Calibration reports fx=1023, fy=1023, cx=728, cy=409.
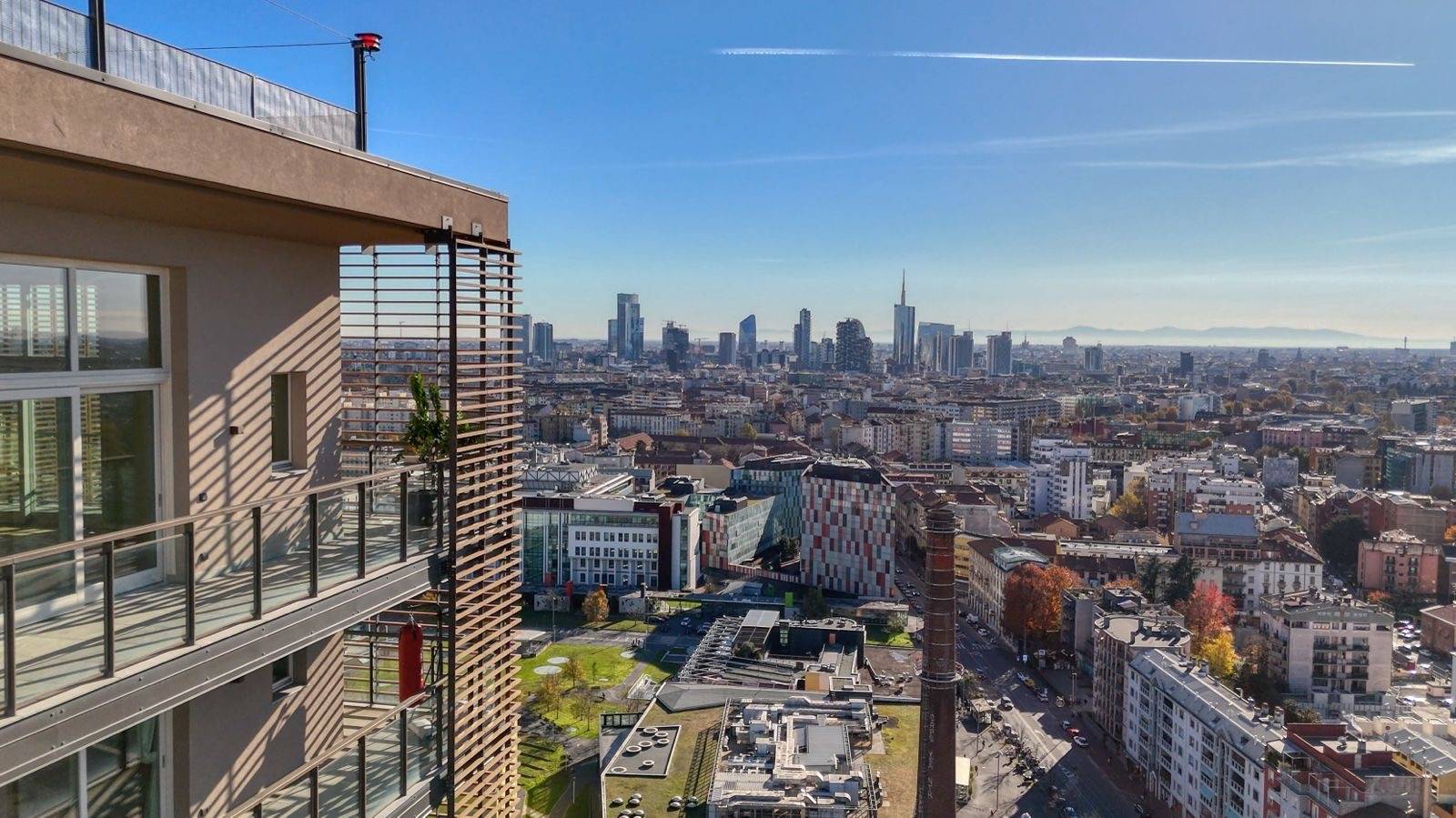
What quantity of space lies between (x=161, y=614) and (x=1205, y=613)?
26113 millimetres

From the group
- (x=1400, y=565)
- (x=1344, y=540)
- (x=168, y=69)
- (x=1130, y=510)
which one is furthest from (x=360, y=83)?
(x=1130, y=510)

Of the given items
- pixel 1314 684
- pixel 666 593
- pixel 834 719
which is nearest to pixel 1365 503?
pixel 1314 684

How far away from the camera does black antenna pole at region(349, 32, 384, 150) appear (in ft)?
10.2

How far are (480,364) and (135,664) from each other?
4.96 ft

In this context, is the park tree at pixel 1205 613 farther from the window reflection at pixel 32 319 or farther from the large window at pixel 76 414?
the window reflection at pixel 32 319

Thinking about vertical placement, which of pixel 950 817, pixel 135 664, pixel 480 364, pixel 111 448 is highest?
pixel 480 364

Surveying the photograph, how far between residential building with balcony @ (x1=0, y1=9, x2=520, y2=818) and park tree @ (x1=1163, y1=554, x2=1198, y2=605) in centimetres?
2671

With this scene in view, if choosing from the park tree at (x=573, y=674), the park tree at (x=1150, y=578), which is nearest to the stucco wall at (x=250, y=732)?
the park tree at (x=573, y=674)

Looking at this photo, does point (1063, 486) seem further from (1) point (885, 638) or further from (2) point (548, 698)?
(2) point (548, 698)

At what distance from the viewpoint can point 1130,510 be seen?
39.2 m

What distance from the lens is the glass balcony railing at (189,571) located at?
1.79 m

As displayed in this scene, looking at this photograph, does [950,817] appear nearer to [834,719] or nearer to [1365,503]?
[834,719]

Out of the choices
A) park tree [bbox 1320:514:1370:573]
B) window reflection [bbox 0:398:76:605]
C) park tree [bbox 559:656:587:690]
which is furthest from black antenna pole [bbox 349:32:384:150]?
park tree [bbox 1320:514:1370:573]

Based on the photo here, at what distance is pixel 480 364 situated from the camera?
10.7ft
